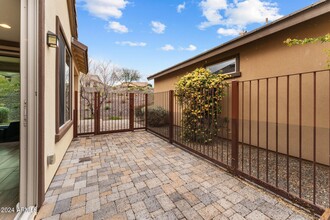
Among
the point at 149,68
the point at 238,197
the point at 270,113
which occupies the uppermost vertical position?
the point at 149,68

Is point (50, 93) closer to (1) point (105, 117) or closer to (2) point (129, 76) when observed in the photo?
(1) point (105, 117)

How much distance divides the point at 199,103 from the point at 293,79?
2224 millimetres

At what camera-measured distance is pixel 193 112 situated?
4.67m

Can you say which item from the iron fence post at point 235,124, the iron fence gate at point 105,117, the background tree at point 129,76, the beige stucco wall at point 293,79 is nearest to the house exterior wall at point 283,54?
the beige stucco wall at point 293,79

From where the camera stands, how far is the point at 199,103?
4.55 metres

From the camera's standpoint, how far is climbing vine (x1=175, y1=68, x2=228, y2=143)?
4418 millimetres

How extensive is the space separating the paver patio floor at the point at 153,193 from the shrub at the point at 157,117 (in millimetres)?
3642

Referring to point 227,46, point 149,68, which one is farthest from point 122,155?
point 149,68

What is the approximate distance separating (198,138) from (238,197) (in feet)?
8.04

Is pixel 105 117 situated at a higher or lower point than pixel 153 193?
higher

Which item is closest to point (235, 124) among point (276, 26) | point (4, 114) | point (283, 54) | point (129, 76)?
point (283, 54)

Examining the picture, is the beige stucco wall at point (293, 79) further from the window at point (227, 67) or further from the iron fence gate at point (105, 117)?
the iron fence gate at point (105, 117)

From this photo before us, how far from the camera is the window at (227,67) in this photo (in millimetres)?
5018

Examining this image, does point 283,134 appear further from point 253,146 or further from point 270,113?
point 253,146
